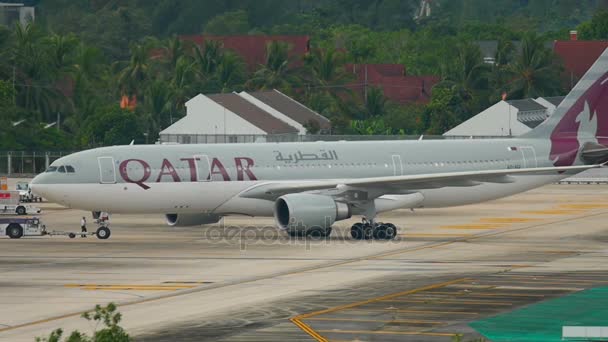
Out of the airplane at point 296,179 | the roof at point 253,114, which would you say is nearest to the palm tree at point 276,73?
the roof at point 253,114

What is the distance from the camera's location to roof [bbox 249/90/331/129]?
12056 cm

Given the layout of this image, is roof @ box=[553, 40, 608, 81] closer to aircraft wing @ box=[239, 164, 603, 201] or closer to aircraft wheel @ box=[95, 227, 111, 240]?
aircraft wing @ box=[239, 164, 603, 201]

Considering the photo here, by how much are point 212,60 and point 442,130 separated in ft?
96.9

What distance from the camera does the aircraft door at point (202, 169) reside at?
5659 cm

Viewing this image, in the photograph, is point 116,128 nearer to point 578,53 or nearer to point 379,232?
point 379,232

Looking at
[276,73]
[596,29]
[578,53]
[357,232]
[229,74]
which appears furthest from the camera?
[596,29]

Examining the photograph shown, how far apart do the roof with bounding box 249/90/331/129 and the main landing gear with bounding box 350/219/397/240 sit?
62169mm

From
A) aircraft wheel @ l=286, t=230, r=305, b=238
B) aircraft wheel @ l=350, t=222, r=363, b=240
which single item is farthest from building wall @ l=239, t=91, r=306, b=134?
aircraft wheel @ l=350, t=222, r=363, b=240

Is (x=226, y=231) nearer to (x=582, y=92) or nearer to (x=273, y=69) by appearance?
(x=582, y=92)

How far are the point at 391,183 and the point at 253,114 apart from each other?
194ft

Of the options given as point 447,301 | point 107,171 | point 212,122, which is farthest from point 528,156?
point 212,122

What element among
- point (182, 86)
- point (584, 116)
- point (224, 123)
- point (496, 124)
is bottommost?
point (584, 116)

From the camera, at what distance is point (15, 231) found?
59156 millimetres

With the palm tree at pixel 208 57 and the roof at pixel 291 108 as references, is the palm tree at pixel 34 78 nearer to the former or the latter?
the palm tree at pixel 208 57
